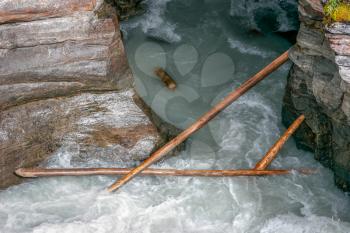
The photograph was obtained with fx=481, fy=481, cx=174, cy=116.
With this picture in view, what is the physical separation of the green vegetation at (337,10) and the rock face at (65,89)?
3387 millimetres

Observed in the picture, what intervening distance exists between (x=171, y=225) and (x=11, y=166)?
9.46ft

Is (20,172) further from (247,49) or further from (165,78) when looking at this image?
(247,49)

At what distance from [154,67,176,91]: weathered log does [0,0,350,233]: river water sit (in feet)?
0.43

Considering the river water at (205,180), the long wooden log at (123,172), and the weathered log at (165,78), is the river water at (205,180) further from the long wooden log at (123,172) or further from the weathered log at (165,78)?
the long wooden log at (123,172)

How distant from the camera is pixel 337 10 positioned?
6629mm

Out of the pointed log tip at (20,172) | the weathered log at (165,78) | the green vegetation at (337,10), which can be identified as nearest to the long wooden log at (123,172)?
the pointed log tip at (20,172)

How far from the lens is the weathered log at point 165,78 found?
393 inches

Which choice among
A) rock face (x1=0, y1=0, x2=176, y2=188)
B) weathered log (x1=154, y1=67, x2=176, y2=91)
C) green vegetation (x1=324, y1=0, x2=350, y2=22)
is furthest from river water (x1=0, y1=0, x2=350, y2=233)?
green vegetation (x1=324, y1=0, x2=350, y2=22)

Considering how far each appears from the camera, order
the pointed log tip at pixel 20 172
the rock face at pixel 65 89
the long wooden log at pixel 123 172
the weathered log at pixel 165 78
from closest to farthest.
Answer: the rock face at pixel 65 89
the long wooden log at pixel 123 172
the pointed log tip at pixel 20 172
the weathered log at pixel 165 78

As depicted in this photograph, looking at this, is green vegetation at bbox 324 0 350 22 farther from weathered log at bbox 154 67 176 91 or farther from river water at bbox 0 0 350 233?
weathered log at bbox 154 67 176 91

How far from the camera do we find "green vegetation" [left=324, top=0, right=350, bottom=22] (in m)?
6.59

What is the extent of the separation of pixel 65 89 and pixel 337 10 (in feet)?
14.5

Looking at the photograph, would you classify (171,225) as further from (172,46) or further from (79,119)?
(172,46)

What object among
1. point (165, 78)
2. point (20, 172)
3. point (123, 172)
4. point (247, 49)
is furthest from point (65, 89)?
point (247, 49)
